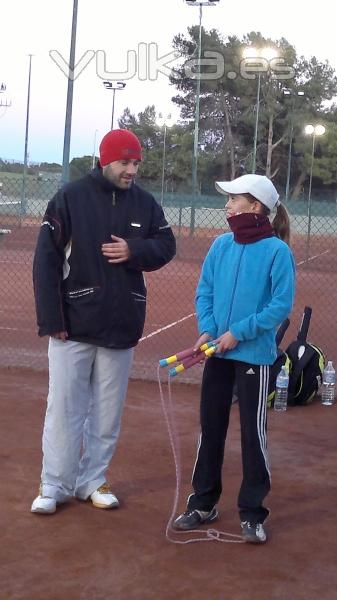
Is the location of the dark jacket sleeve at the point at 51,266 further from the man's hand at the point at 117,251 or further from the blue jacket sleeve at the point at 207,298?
the blue jacket sleeve at the point at 207,298

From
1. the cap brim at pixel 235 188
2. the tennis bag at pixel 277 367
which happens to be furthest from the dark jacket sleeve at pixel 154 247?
the tennis bag at pixel 277 367

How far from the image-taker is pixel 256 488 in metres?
4.52

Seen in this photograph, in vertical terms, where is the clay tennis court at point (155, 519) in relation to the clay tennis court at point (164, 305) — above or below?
below

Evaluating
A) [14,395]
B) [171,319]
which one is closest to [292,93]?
[171,319]

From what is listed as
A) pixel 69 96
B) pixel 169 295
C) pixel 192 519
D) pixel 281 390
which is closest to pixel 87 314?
pixel 192 519

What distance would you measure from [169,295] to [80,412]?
11.8m

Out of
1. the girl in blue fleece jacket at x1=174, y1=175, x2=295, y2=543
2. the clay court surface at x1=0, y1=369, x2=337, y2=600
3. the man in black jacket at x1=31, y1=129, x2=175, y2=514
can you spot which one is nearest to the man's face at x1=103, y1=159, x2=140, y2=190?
the man in black jacket at x1=31, y1=129, x2=175, y2=514

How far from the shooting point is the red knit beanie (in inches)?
181

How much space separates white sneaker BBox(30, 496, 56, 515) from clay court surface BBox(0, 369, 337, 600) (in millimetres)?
36

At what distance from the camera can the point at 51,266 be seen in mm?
4578

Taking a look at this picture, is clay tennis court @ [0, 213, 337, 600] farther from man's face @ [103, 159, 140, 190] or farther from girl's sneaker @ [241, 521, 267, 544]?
man's face @ [103, 159, 140, 190]

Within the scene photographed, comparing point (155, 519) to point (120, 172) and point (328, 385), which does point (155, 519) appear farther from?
point (328, 385)

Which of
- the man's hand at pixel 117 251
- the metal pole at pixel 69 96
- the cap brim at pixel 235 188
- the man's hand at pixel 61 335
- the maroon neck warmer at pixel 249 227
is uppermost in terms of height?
the metal pole at pixel 69 96

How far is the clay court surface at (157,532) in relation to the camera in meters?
3.90
